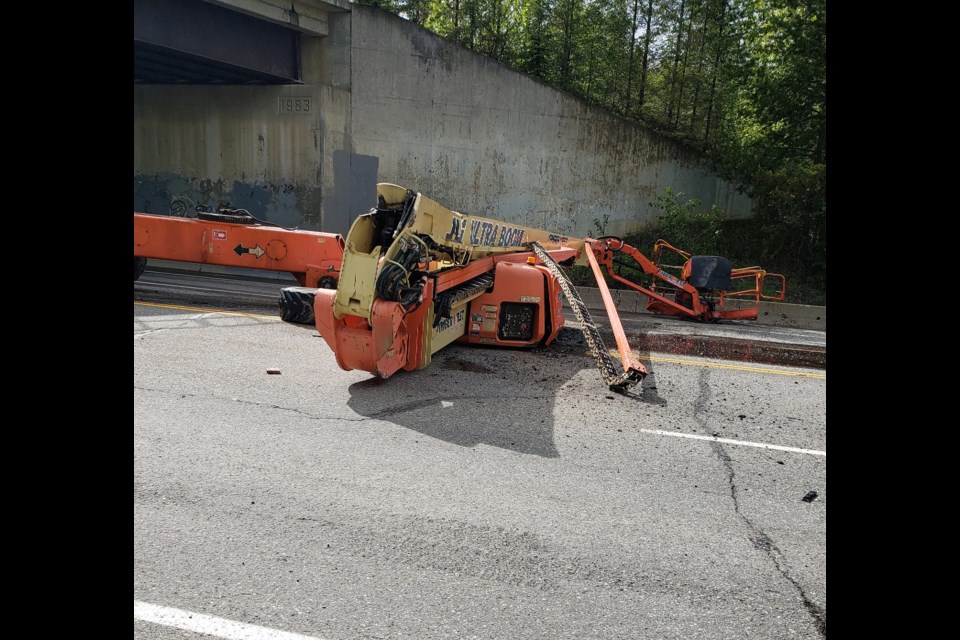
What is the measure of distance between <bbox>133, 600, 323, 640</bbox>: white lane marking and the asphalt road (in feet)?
0.11

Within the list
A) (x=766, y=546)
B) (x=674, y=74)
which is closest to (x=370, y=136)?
(x=674, y=74)

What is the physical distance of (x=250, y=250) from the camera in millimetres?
12945

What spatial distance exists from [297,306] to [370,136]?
31.6ft

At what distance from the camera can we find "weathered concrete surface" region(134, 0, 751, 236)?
1823 centimetres

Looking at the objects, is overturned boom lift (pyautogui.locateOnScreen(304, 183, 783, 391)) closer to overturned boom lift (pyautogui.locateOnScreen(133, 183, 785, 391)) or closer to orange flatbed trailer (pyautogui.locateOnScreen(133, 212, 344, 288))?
overturned boom lift (pyautogui.locateOnScreen(133, 183, 785, 391))

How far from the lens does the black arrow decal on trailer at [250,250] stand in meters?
12.9

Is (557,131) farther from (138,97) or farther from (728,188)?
(138,97)

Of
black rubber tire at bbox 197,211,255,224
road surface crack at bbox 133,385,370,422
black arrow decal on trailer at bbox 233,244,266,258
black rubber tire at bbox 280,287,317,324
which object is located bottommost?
road surface crack at bbox 133,385,370,422

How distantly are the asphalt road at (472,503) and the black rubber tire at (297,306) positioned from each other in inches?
100

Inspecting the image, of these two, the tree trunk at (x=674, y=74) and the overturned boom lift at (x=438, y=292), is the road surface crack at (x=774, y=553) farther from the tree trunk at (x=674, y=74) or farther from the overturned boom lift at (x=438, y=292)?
the tree trunk at (x=674, y=74)

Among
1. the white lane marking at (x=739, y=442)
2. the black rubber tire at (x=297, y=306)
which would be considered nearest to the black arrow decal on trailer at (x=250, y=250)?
the black rubber tire at (x=297, y=306)

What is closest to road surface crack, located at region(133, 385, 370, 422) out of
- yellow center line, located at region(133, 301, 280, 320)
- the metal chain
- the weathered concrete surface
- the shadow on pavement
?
the shadow on pavement

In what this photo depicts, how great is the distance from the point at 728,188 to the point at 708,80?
450 cm
